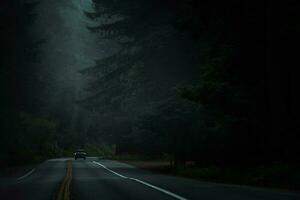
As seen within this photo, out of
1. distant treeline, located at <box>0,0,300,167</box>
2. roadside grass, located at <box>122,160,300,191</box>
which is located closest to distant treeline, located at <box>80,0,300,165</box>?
distant treeline, located at <box>0,0,300,167</box>

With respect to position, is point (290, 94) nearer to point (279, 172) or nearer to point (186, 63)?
point (279, 172)

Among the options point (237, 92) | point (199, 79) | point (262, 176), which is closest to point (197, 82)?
point (199, 79)

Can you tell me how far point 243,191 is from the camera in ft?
71.1

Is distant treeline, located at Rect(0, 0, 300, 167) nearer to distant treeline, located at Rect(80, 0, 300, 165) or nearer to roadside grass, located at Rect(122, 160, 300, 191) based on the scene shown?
distant treeline, located at Rect(80, 0, 300, 165)

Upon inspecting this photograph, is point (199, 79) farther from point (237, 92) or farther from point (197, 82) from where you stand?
point (237, 92)

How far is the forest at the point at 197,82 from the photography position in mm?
29141

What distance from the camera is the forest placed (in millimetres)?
29141

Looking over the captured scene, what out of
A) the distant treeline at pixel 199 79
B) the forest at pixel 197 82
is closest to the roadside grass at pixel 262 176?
the forest at pixel 197 82

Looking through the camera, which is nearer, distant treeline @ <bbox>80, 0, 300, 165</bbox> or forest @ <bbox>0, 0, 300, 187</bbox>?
distant treeline @ <bbox>80, 0, 300, 165</bbox>

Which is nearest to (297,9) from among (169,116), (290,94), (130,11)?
(290,94)

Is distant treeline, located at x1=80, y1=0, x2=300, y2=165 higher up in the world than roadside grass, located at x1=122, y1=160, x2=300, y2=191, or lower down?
higher up

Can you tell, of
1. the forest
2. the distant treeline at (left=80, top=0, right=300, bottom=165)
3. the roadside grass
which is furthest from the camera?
the forest

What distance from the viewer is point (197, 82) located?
39156 millimetres

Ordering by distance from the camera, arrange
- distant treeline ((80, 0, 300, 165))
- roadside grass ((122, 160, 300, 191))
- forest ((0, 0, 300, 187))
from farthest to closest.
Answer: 1. forest ((0, 0, 300, 187))
2. distant treeline ((80, 0, 300, 165))
3. roadside grass ((122, 160, 300, 191))
